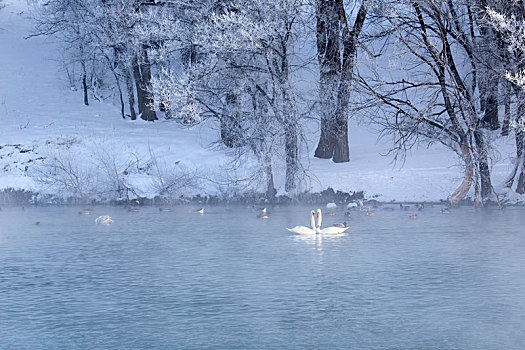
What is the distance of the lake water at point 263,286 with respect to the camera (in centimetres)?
995

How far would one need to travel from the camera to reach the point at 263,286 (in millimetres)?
13031

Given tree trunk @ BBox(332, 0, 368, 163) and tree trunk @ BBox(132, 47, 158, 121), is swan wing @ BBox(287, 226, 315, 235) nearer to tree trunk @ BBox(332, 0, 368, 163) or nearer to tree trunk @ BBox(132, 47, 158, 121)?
tree trunk @ BBox(332, 0, 368, 163)

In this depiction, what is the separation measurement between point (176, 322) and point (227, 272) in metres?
3.74

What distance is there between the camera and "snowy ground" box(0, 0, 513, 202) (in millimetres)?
27672

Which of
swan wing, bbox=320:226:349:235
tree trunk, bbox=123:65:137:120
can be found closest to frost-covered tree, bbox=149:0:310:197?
swan wing, bbox=320:226:349:235

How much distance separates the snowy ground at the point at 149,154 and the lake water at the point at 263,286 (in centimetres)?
584

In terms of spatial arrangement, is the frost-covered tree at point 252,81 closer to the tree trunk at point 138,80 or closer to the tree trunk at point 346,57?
the tree trunk at point 346,57

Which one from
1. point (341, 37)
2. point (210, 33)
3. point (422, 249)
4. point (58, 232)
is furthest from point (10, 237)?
point (341, 37)

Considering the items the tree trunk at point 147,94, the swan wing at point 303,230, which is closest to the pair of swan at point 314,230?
the swan wing at point 303,230

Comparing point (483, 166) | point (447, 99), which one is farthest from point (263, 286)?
point (483, 166)

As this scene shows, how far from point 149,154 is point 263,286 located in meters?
19.7

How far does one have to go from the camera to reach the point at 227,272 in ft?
47.1

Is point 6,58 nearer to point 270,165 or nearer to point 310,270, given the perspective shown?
point 270,165

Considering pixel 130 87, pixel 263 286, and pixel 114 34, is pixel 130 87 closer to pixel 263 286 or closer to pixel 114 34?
pixel 114 34
